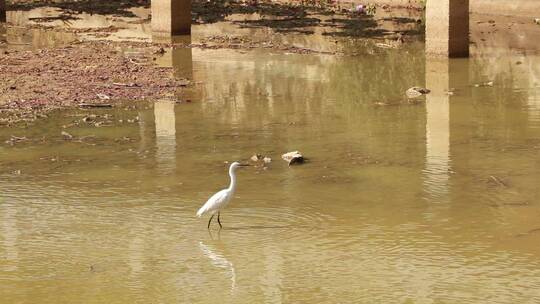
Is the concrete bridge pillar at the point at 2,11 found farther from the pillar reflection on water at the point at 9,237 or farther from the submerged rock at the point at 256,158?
the pillar reflection on water at the point at 9,237

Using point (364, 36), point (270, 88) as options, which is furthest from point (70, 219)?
point (364, 36)

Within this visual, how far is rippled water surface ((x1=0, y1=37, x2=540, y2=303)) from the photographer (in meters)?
8.86

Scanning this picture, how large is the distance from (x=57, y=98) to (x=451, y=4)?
7.45m

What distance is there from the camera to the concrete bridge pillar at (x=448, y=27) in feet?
67.5

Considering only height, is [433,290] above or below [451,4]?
below

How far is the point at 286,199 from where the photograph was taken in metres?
11.3

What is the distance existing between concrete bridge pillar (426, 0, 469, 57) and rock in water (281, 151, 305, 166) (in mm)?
8526

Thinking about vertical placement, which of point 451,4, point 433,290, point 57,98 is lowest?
point 433,290

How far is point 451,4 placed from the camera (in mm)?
20484

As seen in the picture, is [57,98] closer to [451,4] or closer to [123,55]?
[123,55]

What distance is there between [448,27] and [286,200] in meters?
10.1

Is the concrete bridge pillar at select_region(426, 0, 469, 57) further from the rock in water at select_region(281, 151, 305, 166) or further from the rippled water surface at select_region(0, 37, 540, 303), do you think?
the rock in water at select_region(281, 151, 305, 166)

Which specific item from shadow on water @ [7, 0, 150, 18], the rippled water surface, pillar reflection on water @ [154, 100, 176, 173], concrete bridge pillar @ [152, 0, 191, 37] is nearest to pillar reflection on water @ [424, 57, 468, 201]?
the rippled water surface

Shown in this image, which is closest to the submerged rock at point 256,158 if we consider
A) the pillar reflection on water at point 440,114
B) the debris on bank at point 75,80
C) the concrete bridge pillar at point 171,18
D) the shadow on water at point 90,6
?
the pillar reflection on water at point 440,114
